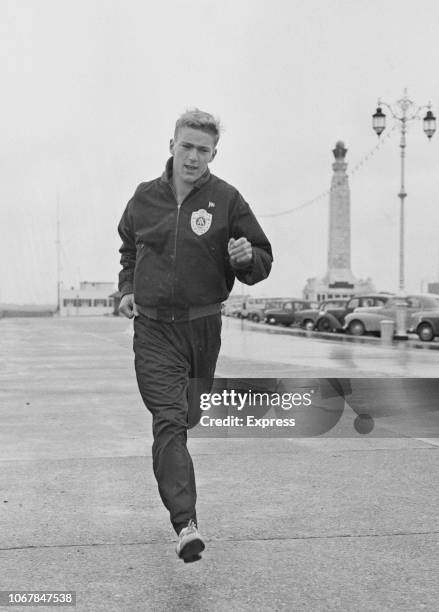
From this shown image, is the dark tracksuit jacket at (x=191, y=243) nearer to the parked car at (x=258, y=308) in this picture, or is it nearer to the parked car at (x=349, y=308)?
the parked car at (x=349, y=308)

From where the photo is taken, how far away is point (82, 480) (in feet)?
18.5

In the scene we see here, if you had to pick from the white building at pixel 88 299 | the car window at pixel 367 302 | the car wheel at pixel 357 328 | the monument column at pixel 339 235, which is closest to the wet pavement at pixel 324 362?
the car wheel at pixel 357 328

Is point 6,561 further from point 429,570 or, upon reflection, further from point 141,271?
point 429,570

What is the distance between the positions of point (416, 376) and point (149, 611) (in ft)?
35.4

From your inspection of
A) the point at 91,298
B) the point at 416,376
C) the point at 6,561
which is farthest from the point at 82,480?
the point at 91,298

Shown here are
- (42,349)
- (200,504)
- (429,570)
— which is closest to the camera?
(429,570)

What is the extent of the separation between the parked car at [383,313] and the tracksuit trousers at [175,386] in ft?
88.7

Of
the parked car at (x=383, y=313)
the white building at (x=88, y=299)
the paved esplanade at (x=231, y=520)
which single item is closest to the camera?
the paved esplanade at (x=231, y=520)

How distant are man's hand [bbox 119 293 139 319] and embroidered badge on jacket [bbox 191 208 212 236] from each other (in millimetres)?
452

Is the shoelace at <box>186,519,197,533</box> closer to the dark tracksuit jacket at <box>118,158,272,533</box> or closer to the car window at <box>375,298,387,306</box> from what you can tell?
the dark tracksuit jacket at <box>118,158,272,533</box>

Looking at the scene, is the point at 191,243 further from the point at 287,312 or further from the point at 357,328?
the point at 287,312

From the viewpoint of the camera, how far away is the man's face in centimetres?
403

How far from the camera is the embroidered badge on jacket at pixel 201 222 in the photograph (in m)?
4.01

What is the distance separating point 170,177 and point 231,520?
173 cm
